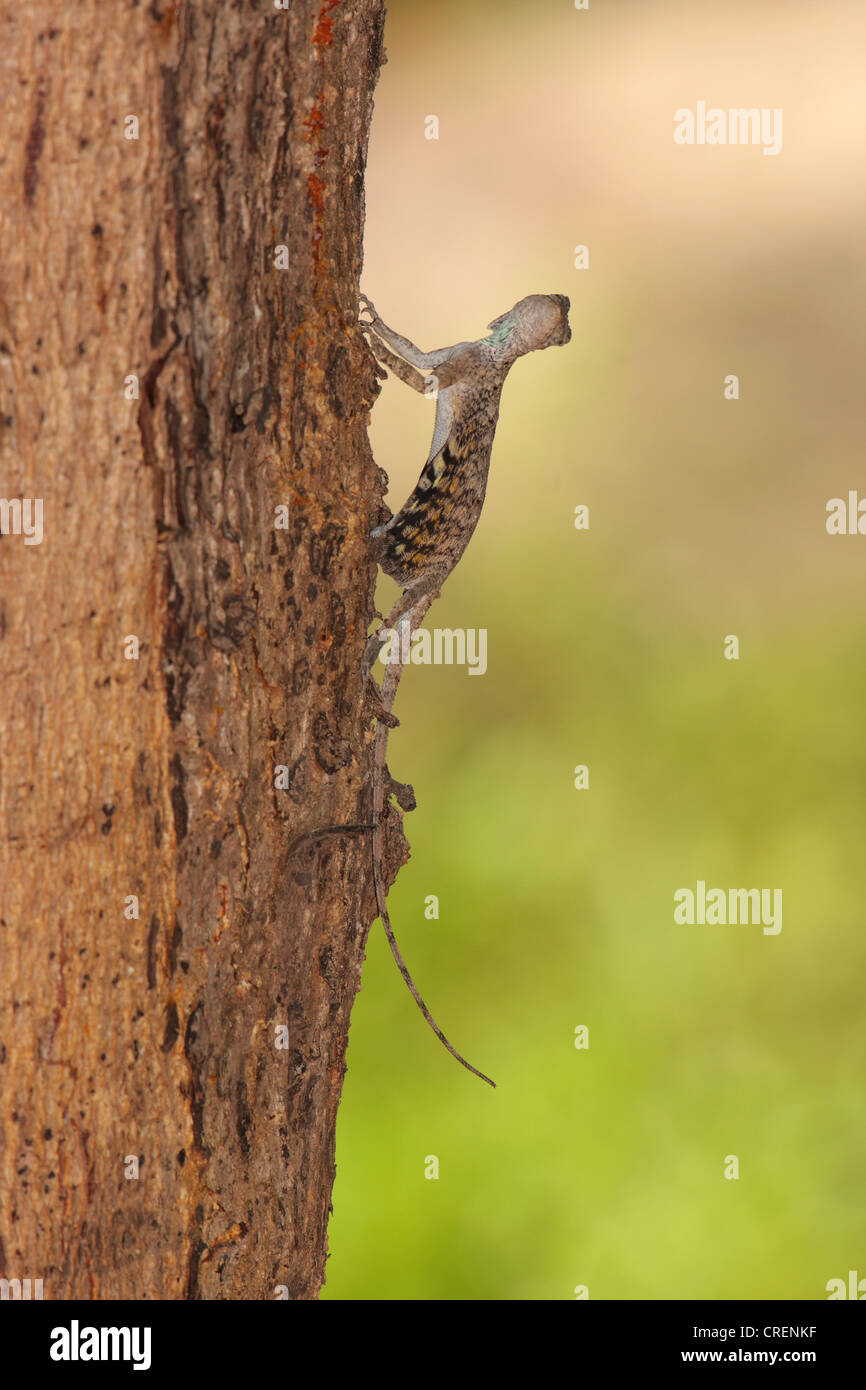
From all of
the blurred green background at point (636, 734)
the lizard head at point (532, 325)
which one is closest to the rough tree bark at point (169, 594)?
the lizard head at point (532, 325)

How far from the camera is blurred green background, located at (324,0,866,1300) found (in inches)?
154

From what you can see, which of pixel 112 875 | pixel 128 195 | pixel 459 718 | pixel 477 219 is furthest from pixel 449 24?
pixel 112 875

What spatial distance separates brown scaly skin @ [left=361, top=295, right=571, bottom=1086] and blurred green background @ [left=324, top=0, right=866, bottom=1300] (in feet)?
6.88

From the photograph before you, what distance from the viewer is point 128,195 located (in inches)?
53.6

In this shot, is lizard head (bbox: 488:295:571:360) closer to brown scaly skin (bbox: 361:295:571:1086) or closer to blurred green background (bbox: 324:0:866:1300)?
brown scaly skin (bbox: 361:295:571:1086)

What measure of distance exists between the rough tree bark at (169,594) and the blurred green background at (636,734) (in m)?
2.49

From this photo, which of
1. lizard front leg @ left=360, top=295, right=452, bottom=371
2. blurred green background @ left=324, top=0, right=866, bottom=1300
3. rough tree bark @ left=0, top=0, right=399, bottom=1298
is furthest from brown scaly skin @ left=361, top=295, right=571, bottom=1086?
blurred green background @ left=324, top=0, right=866, bottom=1300

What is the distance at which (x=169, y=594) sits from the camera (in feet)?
4.80

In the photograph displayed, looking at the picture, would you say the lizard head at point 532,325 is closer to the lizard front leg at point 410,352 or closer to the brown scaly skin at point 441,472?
the brown scaly skin at point 441,472

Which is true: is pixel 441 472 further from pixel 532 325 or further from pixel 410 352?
pixel 532 325

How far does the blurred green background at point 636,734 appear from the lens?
392cm

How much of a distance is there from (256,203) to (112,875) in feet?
2.89

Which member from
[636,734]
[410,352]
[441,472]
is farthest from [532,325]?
[636,734]

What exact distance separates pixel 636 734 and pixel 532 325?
2.59 meters
